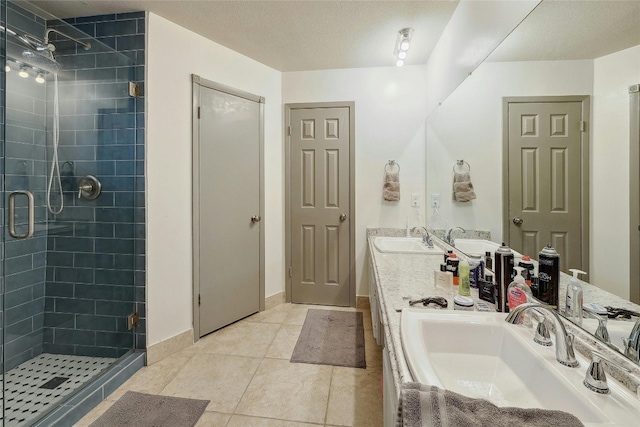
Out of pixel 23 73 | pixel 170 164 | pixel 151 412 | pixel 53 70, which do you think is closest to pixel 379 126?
pixel 170 164

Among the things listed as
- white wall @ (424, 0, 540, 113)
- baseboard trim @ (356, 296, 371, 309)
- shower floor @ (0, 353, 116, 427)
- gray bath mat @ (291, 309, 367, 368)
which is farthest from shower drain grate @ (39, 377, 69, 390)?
white wall @ (424, 0, 540, 113)

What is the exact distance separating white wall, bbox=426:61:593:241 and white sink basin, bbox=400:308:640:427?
552 millimetres

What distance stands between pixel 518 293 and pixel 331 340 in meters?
1.66

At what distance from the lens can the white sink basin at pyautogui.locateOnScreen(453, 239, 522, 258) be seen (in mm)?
1418

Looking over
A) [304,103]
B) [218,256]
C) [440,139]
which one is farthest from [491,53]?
[218,256]

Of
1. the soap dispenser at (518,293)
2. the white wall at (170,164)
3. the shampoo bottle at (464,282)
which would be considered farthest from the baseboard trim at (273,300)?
the soap dispenser at (518,293)

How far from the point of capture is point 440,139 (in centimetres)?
235

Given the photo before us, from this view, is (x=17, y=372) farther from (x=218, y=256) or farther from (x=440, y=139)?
(x=440, y=139)

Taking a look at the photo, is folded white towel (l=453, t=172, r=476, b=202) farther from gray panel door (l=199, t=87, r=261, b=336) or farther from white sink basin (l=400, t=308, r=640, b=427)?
gray panel door (l=199, t=87, r=261, b=336)

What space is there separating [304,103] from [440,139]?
57.2 inches

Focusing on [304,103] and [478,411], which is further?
[304,103]

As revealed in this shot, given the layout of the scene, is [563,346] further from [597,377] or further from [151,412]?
[151,412]

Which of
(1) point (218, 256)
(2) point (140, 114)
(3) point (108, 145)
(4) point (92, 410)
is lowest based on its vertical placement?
(4) point (92, 410)

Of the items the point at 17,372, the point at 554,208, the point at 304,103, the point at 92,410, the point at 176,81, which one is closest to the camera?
the point at 554,208
